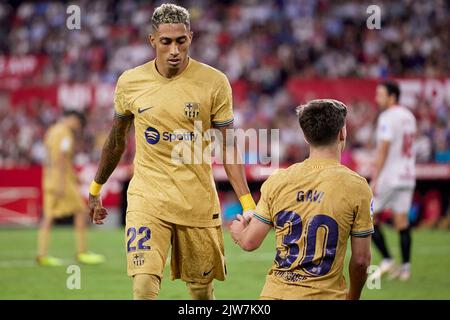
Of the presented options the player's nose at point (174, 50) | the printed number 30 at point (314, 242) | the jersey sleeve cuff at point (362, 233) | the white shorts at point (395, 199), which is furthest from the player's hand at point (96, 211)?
the white shorts at point (395, 199)

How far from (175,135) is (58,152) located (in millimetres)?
7205

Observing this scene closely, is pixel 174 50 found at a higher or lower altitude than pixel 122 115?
higher

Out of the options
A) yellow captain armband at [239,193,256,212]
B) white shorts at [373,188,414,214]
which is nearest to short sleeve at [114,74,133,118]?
yellow captain armband at [239,193,256,212]

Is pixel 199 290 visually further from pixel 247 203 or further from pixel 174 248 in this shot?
pixel 247 203

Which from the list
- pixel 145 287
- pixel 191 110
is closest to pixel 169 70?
pixel 191 110

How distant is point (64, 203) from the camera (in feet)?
45.1

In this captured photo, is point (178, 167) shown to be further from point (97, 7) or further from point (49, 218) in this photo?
point (97, 7)

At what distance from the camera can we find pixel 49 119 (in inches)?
946

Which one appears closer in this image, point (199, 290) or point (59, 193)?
point (199, 290)

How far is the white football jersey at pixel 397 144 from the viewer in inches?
462

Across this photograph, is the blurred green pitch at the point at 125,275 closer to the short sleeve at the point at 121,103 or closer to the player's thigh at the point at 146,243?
the player's thigh at the point at 146,243

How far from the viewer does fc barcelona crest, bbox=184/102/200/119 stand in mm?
6812

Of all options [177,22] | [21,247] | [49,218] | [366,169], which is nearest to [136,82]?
[177,22]
